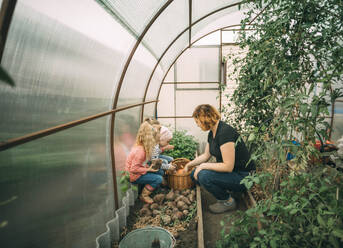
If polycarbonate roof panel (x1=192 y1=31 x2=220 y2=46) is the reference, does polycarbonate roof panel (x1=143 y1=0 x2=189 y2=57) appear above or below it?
A: below

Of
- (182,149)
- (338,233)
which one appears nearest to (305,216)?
(338,233)

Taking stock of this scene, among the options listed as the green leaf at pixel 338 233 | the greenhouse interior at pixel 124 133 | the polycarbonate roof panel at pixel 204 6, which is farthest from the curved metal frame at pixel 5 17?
the polycarbonate roof panel at pixel 204 6

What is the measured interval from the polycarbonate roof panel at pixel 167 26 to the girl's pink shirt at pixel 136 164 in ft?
5.98

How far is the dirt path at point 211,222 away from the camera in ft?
8.43

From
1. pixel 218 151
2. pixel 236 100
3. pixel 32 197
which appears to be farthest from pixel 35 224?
pixel 236 100

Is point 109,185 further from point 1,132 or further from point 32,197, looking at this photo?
point 1,132

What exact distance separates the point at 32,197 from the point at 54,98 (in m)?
0.73

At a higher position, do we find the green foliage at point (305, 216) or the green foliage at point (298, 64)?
the green foliage at point (298, 64)

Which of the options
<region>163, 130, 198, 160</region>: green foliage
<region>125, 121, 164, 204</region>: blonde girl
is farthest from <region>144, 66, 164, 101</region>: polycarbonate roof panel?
<region>125, 121, 164, 204</region>: blonde girl

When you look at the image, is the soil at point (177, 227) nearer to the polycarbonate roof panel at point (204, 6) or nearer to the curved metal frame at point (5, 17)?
the curved metal frame at point (5, 17)

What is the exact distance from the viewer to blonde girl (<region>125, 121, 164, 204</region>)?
3.21 meters

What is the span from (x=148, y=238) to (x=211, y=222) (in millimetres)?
1023

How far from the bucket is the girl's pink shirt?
1.08 metres

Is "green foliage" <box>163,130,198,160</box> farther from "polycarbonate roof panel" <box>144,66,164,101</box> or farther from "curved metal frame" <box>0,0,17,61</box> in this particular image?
"curved metal frame" <box>0,0,17,61</box>
